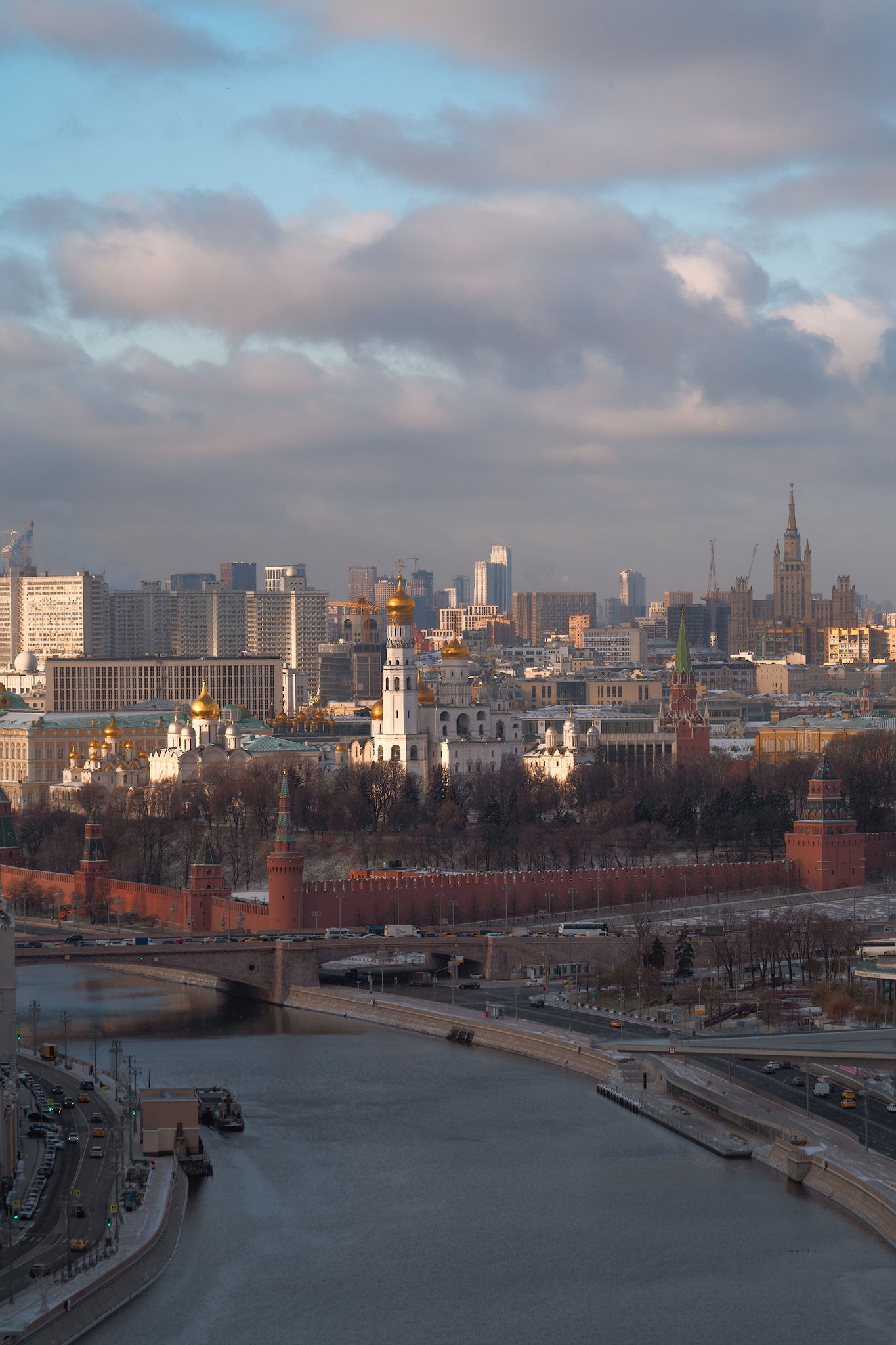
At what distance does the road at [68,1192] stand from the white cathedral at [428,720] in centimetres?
4653

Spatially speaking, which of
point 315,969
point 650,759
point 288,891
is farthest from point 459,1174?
point 650,759

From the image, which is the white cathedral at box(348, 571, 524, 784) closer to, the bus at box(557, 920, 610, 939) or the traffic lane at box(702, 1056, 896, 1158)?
the bus at box(557, 920, 610, 939)

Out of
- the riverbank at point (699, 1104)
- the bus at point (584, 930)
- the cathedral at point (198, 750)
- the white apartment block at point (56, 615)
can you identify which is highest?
the white apartment block at point (56, 615)

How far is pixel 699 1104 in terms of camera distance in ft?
157

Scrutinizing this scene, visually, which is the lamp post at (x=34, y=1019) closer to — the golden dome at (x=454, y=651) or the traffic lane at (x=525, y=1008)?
the traffic lane at (x=525, y=1008)

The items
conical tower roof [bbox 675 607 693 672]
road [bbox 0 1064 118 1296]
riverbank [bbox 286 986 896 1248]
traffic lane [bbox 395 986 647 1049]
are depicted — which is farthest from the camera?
conical tower roof [bbox 675 607 693 672]

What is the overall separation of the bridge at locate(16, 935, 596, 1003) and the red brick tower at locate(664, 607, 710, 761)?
4359 centimetres

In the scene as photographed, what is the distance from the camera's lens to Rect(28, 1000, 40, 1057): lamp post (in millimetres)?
53844

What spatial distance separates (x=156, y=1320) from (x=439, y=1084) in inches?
614

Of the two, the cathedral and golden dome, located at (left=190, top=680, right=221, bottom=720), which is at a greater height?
golden dome, located at (left=190, top=680, right=221, bottom=720)

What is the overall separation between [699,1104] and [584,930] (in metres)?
18.6

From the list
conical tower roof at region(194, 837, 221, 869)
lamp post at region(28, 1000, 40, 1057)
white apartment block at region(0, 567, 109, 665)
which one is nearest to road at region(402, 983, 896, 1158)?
lamp post at region(28, 1000, 40, 1057)

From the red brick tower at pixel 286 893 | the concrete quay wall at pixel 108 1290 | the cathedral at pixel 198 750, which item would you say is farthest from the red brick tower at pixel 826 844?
the concrete quay wall at pixel 108 1290

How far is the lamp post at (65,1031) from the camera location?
2018 inches
